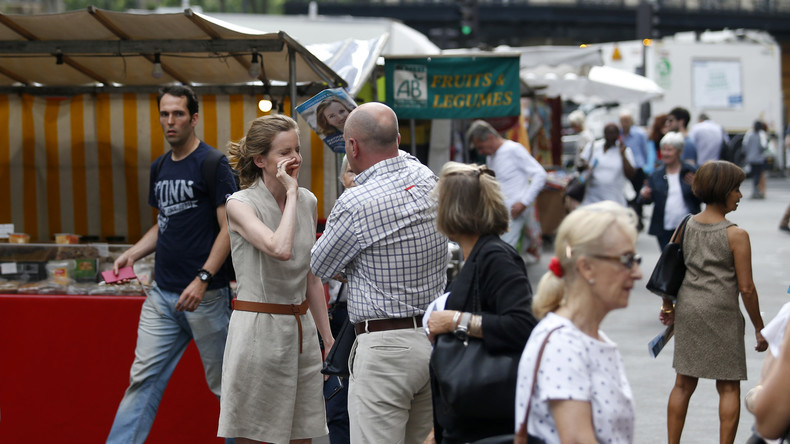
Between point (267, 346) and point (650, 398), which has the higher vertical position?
point (267, 346)

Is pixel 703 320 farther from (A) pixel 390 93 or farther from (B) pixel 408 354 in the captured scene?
(A) pixel 390 93

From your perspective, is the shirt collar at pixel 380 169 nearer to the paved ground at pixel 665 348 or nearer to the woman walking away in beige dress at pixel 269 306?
the woman walking away in beige dress at pixel 269 306

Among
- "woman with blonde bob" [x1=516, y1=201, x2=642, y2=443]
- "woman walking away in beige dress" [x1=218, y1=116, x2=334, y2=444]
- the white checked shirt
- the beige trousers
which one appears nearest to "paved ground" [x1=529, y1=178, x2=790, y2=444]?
"woman walking away in beige dress" [x1=218, y1=116, x2=334, y2=444]

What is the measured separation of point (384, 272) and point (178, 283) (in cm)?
165

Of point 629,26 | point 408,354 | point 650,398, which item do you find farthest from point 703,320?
point 629,26

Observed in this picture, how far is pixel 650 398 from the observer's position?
705cm

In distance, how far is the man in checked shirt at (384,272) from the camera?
384 cm

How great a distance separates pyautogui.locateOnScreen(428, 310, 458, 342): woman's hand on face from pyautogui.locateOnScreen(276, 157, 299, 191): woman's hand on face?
132 cm

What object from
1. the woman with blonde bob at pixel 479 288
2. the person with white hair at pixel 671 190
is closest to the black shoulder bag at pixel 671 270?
the woman with blonde bob at pixel 479 288

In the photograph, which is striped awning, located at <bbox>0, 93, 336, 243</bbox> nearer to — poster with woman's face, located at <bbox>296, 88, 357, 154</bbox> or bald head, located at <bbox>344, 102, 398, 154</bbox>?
poster with woman's face, located at <bbox>296, 88, 357, 154</bbox>

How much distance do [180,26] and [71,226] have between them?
2.91m

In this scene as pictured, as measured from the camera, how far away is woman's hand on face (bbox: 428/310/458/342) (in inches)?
128

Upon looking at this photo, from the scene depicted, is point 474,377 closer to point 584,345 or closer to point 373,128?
point 584,345

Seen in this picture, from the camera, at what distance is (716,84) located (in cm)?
2864
